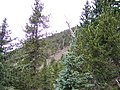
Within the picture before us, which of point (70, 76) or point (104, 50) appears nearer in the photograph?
point (70, 76)

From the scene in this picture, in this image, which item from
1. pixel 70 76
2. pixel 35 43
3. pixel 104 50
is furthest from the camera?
pixel 35 43

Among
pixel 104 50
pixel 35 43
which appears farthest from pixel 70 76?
pixel 35 43

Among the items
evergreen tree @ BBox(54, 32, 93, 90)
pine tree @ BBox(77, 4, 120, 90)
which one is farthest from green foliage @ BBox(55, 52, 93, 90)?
pine tree @ BBox(77, 4, 120, 90)

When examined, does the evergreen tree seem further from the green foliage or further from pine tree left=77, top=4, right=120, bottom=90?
pine tree left=77, top=4, right=120, bottom=90

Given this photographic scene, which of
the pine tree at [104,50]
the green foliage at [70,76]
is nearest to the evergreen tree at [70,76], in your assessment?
the green foliage at [70,76]

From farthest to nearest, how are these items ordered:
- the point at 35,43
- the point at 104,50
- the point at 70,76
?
the point at 35,43
the point at 104,50
the point at 70,76

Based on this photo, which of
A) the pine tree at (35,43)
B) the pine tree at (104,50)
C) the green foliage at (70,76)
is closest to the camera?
the green foliage at (70,76)

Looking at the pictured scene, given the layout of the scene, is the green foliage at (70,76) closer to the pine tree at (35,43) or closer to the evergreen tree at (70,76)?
the evergreen tree at (70,76)

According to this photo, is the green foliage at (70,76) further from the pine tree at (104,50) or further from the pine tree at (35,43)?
the pine tree at (35,43)

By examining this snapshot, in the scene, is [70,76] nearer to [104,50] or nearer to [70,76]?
[70,76]

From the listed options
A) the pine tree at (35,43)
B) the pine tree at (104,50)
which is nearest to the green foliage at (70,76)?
the pine tree at (104,50)

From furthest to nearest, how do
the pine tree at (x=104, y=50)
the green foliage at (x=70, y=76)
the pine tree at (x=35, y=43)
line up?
1. the pine tree at (x=35, y=43)
2. the pine tree at (x=104, y=50)
3. the green foliage at (x=70, y=76)

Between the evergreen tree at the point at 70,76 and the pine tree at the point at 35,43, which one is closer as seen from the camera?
the evergreen tree at the point at 70,76

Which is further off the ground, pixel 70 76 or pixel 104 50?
pixel 104 50
